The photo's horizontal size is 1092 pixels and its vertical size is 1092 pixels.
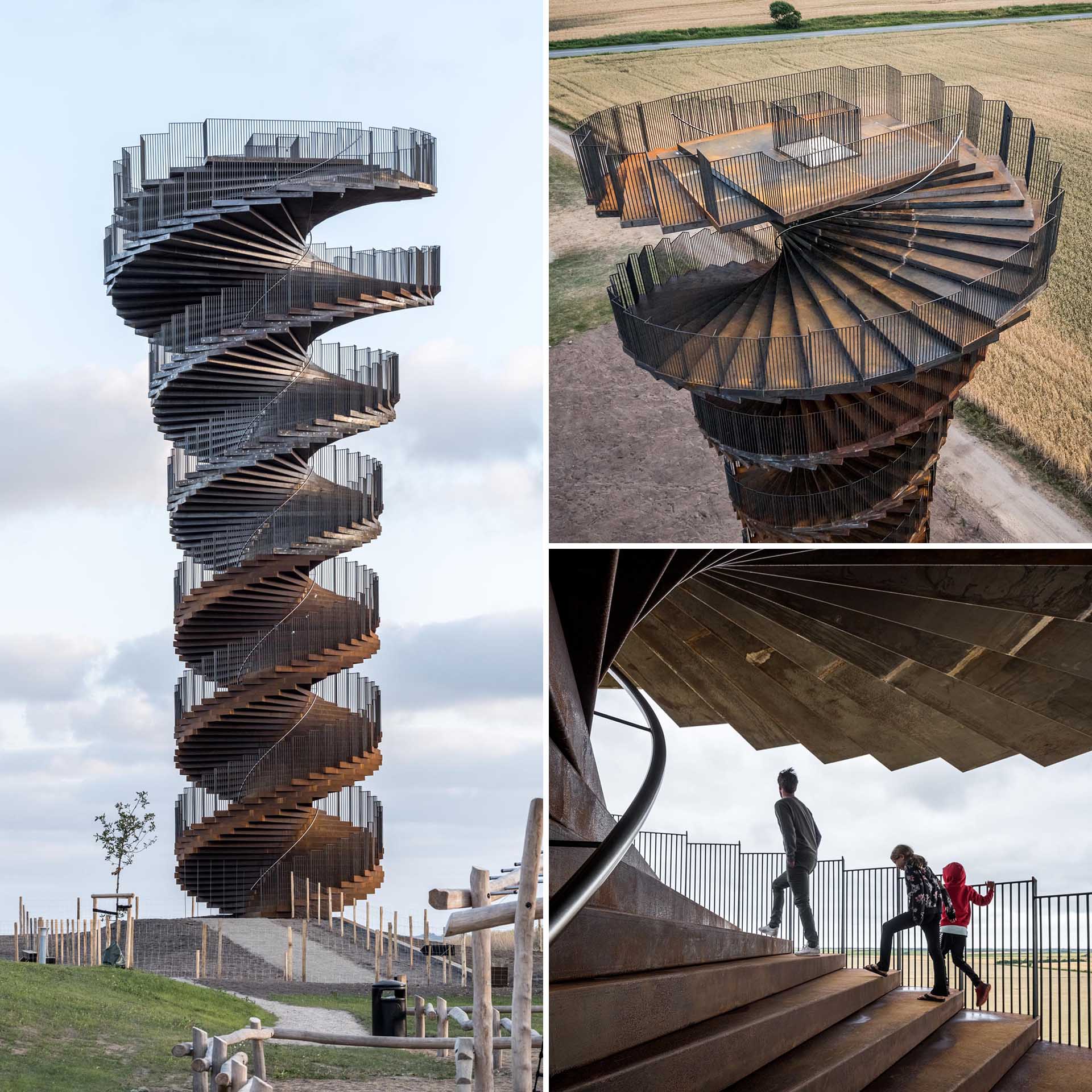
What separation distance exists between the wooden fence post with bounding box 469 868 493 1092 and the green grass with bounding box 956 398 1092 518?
19.8 ft

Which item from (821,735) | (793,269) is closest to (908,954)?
(821,735)

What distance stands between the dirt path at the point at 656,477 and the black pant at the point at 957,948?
4.67 meters

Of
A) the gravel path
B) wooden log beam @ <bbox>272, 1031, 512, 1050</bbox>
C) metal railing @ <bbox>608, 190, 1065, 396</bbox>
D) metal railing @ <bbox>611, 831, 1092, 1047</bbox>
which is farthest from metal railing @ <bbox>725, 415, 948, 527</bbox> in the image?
the gravel path

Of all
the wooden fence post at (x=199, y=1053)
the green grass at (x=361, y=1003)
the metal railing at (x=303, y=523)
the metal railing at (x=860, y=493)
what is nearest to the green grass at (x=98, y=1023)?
the green grass at (x=361, y=1003)

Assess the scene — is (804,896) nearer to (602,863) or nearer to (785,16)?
(602,863)

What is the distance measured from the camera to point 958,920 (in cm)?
623

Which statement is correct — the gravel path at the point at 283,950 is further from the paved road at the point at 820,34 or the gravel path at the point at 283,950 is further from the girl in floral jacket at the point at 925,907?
the girl in floral jacket at the point at 925,907

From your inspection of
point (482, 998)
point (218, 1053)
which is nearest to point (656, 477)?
point (482, 998)

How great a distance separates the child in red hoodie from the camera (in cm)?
599

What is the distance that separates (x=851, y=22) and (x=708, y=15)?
1195 millimetres

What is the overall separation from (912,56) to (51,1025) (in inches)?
428

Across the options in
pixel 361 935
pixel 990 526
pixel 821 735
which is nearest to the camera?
pixel 821 735

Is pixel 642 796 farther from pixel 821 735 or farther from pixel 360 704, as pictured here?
pixel 360 704

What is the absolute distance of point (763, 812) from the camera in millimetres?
8188
